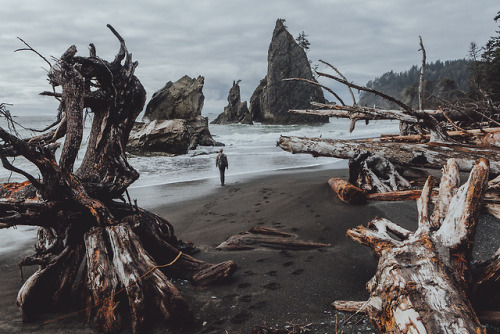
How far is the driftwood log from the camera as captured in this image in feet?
7.39

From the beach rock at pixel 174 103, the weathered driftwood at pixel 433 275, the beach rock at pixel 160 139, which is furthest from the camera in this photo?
the beach rock at pixel 174 103

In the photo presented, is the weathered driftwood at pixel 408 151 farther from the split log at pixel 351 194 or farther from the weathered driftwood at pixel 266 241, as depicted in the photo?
the weathered driftwood at pixel 266 241

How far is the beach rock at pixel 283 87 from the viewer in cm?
6338

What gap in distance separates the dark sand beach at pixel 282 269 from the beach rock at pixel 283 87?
57.7m

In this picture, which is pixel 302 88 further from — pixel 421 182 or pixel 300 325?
pixel 300 325

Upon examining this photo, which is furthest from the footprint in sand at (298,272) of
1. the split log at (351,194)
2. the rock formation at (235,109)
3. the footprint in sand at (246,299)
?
the rock formation at (235,109)

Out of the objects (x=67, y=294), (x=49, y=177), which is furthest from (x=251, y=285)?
(x=49, y=177)

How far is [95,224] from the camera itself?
2756mm

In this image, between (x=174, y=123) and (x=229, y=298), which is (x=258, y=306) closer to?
(x=229, y=298)

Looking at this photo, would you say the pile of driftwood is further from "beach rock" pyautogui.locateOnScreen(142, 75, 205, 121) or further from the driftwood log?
"beach rock" pyautogui.locateOnScreen(142, 75, 205, 121)

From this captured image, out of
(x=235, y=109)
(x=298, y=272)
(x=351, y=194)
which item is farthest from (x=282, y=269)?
(x=235, y=109)

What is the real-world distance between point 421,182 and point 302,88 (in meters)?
63.5

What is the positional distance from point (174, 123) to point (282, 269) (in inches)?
679

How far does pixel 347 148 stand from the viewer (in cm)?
620
